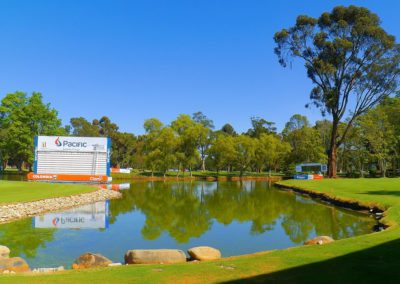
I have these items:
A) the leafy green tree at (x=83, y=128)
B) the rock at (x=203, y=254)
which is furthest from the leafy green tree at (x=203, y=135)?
the rock at (x=203, y=254)

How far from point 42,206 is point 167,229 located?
9844mm

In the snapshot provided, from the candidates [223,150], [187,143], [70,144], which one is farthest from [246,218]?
[223,150]

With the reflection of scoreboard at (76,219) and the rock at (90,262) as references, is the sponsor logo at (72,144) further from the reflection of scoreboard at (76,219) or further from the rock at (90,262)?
the rock at (90,262)

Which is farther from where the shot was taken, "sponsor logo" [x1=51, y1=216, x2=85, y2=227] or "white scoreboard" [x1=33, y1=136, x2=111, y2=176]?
"white scoreboard" [x1=33, y1=136, x2=111, y2=176]

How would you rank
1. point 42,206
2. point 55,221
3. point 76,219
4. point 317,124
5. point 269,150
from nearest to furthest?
point 55,221 < point 76,219 < point 42,206 < point 269,150 < point 317,124

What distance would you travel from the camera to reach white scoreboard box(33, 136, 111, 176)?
51719 mm

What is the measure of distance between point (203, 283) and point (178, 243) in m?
7.75

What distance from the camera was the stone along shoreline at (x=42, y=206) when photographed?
20.1 meters

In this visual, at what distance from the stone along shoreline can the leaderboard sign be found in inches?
784

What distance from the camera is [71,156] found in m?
52.2

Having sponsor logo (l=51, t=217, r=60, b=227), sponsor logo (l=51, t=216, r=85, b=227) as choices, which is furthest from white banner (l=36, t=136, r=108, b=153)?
sponsor logo (l=51, t=217, r=60, b=227)

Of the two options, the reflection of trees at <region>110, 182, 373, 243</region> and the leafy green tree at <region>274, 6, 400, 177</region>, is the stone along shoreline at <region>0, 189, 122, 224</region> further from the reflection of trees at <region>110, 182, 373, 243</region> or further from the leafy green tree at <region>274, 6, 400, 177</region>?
→ the leafy green tree at <region>274, 6, 400, 177</region>

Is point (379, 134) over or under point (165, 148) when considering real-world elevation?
over

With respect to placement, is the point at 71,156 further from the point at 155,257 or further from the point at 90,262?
the point at 155,257
